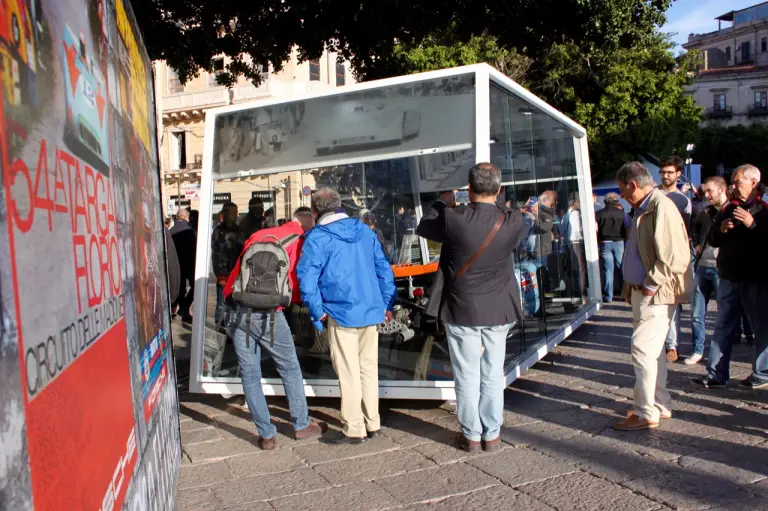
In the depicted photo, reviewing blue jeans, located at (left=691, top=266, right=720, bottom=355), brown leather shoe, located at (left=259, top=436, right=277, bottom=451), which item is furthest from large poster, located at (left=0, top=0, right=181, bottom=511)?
blue jeans, located at (left=691, top=266, right=720, bottom=355)

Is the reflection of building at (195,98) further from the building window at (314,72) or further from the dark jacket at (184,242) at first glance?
the dark jacket at (184,242)

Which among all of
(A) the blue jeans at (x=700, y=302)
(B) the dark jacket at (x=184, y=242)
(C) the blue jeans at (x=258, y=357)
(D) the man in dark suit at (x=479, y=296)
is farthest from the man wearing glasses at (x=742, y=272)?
(B) the dark jacket at (x=184, y=242)

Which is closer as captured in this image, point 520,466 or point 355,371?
point 520,466

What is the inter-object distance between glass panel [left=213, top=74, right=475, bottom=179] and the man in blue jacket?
0.91m

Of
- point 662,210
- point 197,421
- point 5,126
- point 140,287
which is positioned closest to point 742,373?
point 662,210

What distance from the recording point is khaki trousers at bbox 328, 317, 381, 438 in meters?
4.73

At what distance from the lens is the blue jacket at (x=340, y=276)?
4.61m

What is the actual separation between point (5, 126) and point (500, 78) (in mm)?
4396

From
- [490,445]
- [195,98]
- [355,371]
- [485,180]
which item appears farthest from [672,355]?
[195,98]

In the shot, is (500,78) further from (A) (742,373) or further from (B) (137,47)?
(A) (742,373)

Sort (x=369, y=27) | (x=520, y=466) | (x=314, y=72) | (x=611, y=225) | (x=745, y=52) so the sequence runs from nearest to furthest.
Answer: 1. (x=520, y=466)
2. (x=369, y=27)
3. (x=611, y=225)
4. (x=314, y=72)
5. (x=745, y=52)

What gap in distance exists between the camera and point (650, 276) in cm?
459

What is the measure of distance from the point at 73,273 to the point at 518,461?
3209 mm

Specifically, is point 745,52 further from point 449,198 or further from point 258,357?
point 258,357
